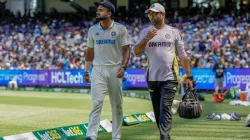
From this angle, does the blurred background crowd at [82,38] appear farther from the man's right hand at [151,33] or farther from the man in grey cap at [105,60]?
the man's right hand at [151,33]

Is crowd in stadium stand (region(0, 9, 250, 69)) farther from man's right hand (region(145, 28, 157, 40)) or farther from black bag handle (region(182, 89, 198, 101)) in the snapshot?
man's right hand (region(145, 28, 157, 40))

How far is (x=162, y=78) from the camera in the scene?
8.14 meters

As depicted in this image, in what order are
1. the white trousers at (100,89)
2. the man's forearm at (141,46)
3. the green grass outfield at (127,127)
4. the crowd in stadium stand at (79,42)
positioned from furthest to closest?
the crowd in stadium stand at (79,42)
the green grass outfield at (127,127)
the white trousers at (100,89)
the man's forearm at (141,46)

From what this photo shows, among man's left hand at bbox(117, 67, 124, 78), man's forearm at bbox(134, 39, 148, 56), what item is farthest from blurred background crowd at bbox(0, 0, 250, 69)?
man's forearm at bbox(134, 39, 148, 56)

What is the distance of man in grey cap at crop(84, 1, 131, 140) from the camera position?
27.5 ft

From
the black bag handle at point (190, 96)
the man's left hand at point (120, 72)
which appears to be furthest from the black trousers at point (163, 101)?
the man's left hand at point (120, 72)

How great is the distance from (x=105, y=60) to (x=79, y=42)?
28.2 meters

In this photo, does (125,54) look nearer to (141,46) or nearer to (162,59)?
(141,46)

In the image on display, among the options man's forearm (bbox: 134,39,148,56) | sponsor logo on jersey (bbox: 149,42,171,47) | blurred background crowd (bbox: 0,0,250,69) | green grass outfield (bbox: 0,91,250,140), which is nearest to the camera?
man's forearm (bbox: 134,39,148,56)

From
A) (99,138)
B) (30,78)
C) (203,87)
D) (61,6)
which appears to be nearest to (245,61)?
(203,87)

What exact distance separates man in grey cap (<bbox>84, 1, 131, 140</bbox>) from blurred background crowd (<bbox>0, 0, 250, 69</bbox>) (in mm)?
16084

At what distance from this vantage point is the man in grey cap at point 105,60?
838 cm

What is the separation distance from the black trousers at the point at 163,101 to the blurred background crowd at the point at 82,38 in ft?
53.0

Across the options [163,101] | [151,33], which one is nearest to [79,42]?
[163,101]
